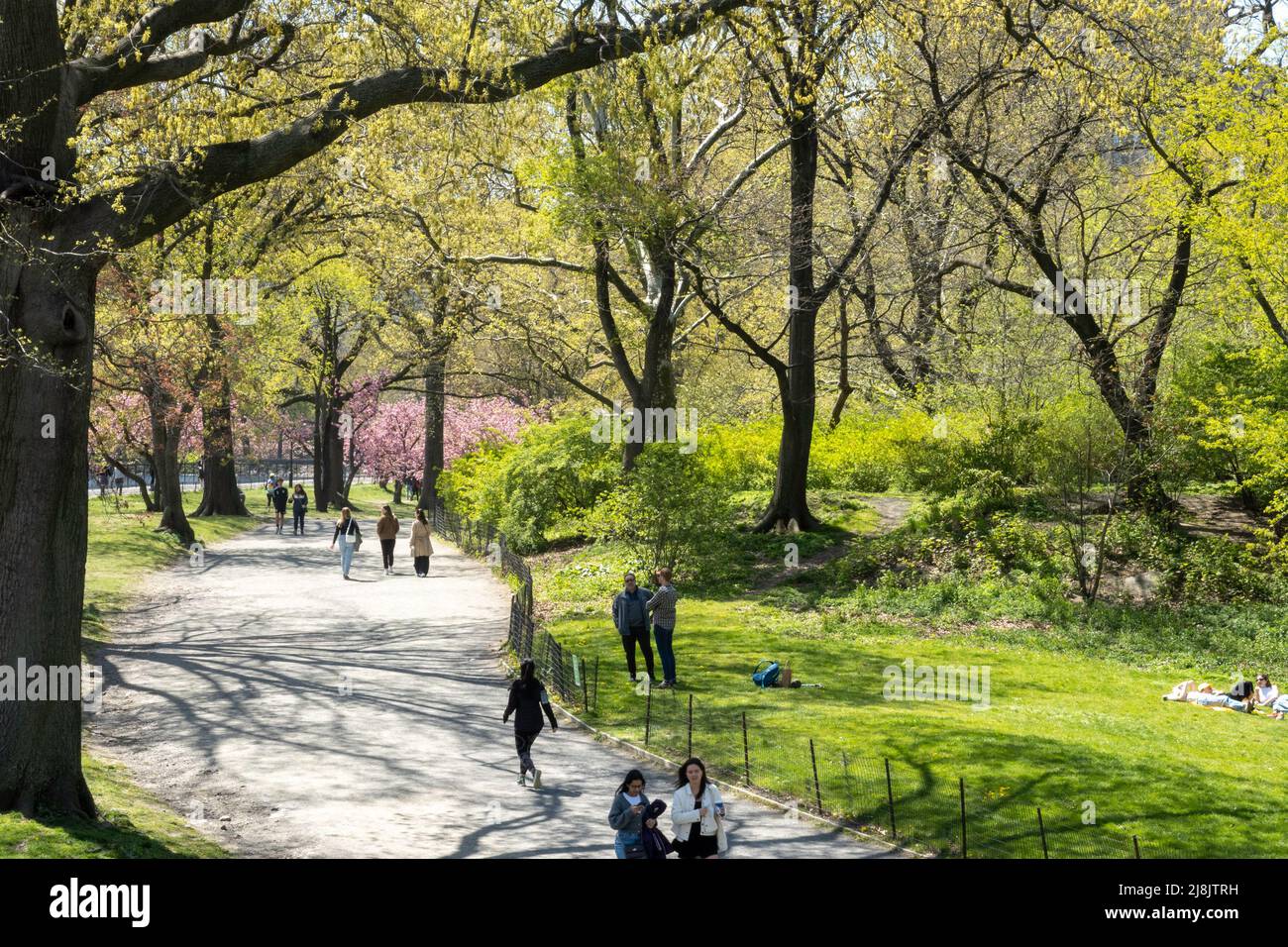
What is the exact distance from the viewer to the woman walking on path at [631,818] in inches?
375

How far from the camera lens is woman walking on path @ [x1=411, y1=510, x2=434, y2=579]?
3020cm

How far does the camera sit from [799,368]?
3039cm

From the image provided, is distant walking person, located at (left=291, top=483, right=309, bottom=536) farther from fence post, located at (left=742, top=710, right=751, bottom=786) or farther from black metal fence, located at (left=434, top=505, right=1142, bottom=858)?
fence post, located at (left=742, top=710, right=751, bottom=786)

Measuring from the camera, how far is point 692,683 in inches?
750

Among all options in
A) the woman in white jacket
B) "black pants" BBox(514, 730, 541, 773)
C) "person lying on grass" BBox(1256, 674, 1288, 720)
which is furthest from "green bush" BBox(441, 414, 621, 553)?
the woman in white jacket

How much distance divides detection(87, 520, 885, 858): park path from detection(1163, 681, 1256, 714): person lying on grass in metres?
8.88

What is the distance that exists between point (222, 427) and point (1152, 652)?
33.8 metres

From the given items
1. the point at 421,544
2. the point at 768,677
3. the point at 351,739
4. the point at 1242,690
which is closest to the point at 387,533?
the point at 421,544

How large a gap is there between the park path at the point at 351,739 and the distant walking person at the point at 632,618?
2088mm

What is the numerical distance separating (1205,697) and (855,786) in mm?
7879

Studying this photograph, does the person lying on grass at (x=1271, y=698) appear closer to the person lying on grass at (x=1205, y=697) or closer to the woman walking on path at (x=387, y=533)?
the person lying on grass at (x=1205, y=697)

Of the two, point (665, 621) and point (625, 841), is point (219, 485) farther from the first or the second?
point (625, 841)

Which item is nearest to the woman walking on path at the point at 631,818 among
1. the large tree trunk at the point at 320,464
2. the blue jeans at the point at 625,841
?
the blue jeans at the point at 625,841

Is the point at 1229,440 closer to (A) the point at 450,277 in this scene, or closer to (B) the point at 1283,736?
(B) the point at 1283,736
